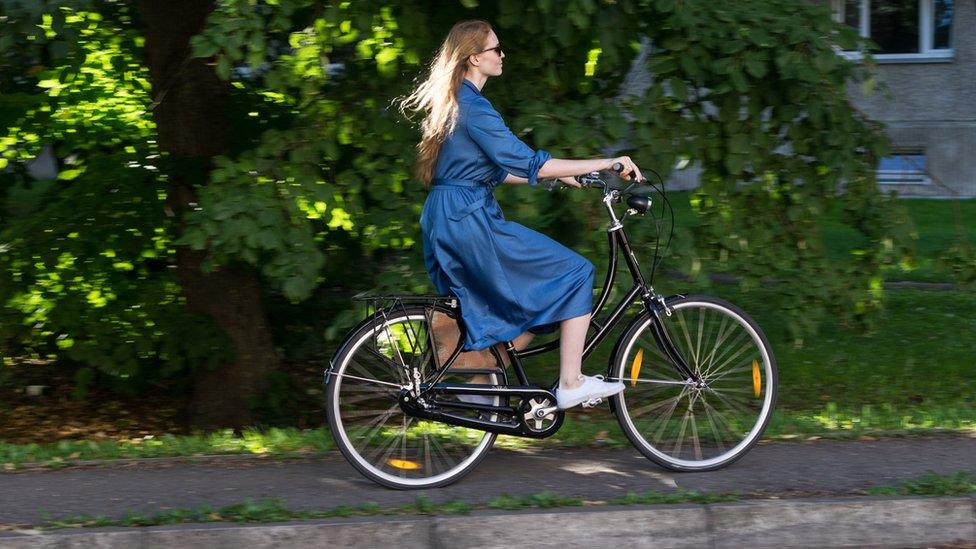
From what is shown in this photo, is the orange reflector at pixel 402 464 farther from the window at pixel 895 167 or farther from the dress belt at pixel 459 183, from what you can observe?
the window at pixel 895 167

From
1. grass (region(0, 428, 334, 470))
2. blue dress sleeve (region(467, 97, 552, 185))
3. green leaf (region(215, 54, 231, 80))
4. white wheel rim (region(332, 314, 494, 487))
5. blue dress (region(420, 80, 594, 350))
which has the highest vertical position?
green leaf (region(215, 54, 231, 80))

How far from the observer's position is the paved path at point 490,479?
493 cm

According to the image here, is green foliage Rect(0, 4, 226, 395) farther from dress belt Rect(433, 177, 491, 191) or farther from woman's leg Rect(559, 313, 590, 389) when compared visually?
woman's leg Rect(559, 313, 590, 389)

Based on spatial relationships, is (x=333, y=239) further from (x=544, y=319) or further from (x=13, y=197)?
(x=13, y=197)

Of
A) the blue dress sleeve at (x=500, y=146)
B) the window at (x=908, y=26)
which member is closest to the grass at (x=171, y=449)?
the blue dress sleeve at (x=500, y=146)

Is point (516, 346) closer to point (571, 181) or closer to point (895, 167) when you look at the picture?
point (571, 181)

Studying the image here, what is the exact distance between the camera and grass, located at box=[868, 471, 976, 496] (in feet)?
16.0

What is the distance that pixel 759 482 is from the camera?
16.7ft

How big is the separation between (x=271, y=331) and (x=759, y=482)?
4148 mm

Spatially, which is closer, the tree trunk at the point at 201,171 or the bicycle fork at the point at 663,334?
the bicycle fork at the point at 663,334

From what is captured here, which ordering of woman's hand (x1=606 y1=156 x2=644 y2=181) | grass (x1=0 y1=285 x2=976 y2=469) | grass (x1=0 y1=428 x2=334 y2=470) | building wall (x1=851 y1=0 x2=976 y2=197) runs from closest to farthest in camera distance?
woman's hand (x1=606 y1=156 x2=644 y2=181)
grass (x1=0 y1=428 x2=334 y2=470)
grass (x1=0 y1=285 x2=976 y2=469)
building wall (x1=851 y1=0 x2=976 y2=197)

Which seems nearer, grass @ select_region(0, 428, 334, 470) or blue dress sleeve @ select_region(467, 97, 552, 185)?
blue dress sleeve @ select_region(467, 97, 552, 185)

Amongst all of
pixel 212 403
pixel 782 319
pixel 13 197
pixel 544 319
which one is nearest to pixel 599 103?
pixel 544 319

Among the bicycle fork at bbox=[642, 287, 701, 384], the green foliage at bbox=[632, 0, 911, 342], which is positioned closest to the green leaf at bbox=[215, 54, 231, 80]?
the green foliage at bbox=[632, 0, 911, 342]
